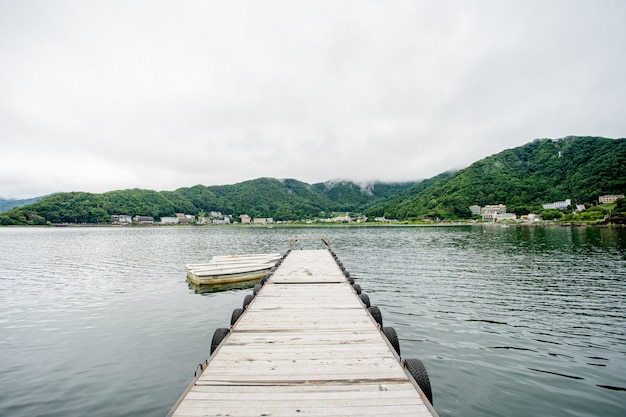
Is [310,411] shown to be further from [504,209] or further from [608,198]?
[504,209]

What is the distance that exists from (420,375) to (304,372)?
7.34ft

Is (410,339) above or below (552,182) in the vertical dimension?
below

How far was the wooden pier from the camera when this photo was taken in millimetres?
4586

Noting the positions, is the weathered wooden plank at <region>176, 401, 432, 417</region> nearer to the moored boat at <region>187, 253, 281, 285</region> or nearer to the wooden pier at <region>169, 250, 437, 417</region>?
the wooden pier at <region>169, 250, 437, 417</region>

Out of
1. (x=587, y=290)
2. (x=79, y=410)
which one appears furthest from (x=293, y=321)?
(x=587, y=290)

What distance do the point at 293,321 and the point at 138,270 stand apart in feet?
88.7

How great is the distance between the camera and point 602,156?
524 ft

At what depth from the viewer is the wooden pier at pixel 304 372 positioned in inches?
181

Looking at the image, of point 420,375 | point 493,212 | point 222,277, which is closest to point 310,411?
point 420,375

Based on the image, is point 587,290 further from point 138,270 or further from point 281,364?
point 138,270

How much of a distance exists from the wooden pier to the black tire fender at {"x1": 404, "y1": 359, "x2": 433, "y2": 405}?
166 millimetres

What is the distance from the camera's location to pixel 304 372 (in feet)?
19.2

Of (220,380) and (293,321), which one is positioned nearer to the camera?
(220,380)

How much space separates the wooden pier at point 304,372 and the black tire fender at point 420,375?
0.17 meters
